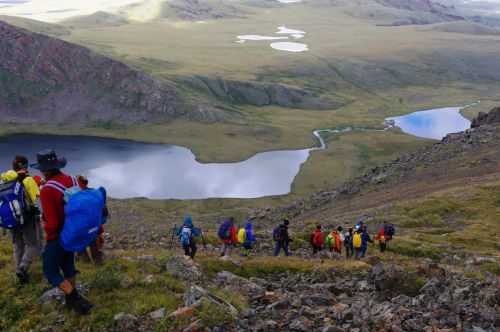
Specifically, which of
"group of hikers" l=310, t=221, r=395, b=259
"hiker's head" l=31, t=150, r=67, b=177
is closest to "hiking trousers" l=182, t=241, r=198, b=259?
"group of hikers" l=310, t=221, r=395, b=259

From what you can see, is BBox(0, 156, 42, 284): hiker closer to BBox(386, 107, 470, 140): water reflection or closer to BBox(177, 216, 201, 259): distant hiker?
BBox(177, 216, 201, 259): distant hiker

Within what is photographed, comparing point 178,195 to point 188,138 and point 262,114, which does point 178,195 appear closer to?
point 188,138

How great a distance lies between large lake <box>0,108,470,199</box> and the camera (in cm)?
8762

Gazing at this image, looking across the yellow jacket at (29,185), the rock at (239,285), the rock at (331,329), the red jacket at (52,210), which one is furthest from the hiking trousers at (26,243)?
the rock at (331,329)

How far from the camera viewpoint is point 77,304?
10195 mm

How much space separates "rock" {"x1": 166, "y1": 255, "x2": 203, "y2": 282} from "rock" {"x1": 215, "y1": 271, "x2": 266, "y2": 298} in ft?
2.51

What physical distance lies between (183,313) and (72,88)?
469 ft

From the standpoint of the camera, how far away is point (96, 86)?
14450 centimetres

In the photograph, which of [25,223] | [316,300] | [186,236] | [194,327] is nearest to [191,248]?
[186,236]

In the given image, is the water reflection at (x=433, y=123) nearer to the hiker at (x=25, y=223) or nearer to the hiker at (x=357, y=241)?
the hiker at (x=357, y=241)

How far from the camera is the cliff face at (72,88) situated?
13550 cm

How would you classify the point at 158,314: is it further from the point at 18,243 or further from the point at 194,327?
the point at 18,243

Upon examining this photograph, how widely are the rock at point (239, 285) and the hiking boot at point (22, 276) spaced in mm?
4987

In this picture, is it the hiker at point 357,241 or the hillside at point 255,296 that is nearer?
the hillside at point 255,296
